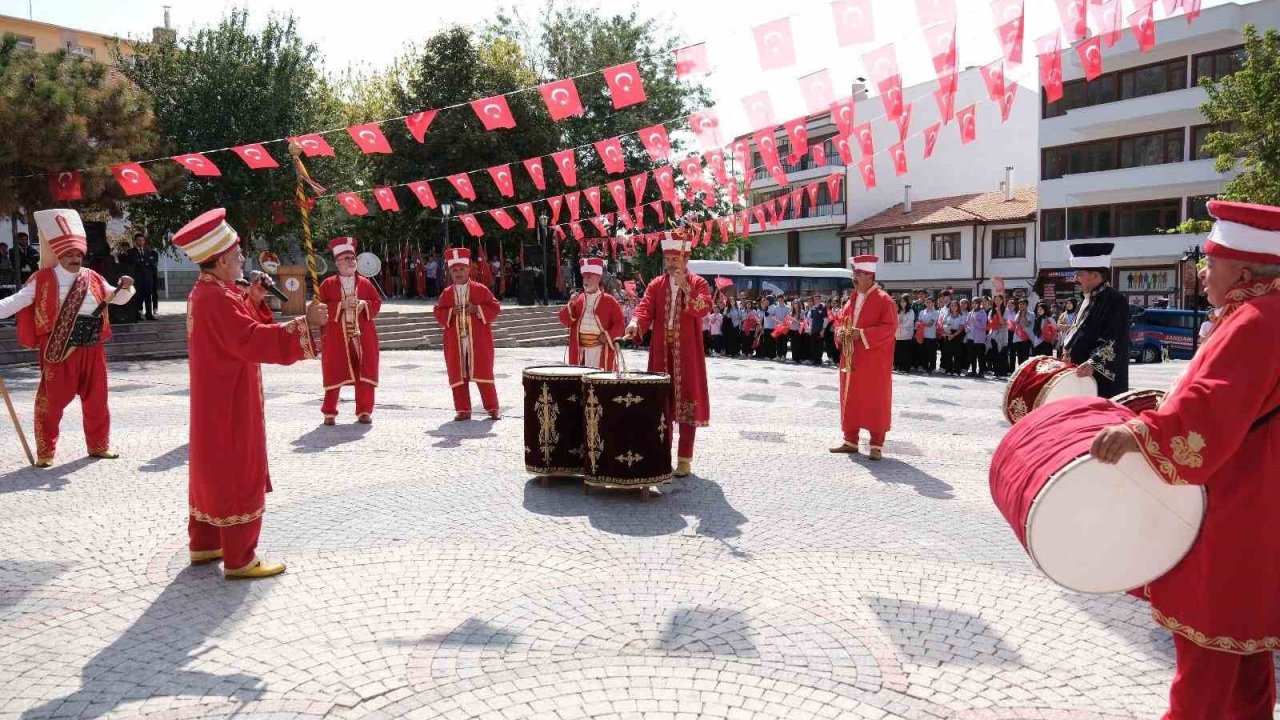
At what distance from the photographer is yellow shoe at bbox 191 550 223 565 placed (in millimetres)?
5070

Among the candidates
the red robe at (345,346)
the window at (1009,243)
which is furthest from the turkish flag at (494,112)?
the window at (1009,243)

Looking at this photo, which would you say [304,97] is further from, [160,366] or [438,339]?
[160,366]

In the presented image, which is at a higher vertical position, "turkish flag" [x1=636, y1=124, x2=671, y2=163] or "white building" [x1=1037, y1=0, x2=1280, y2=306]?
"white building" [x1=1037, y1=0, x2=1280, y2=306]

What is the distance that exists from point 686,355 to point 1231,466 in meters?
4.91

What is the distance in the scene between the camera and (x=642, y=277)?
38.1 m

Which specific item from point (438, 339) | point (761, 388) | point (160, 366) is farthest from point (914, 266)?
point (160, 366)

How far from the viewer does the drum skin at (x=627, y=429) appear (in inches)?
256

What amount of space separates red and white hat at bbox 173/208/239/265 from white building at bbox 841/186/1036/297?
3736 cm

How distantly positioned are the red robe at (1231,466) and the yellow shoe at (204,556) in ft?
15.5

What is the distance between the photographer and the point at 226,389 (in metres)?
4.79

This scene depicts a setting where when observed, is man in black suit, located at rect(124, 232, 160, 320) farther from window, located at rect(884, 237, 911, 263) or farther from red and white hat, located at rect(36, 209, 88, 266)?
window, located at rect(884, 237, 911, 263)

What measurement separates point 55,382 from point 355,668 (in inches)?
223

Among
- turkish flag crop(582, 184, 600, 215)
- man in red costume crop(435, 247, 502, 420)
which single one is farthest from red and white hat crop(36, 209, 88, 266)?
turkish flag crop(582, 184, 600, 215)

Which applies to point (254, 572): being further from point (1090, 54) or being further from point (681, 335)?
point (1090, 54)
